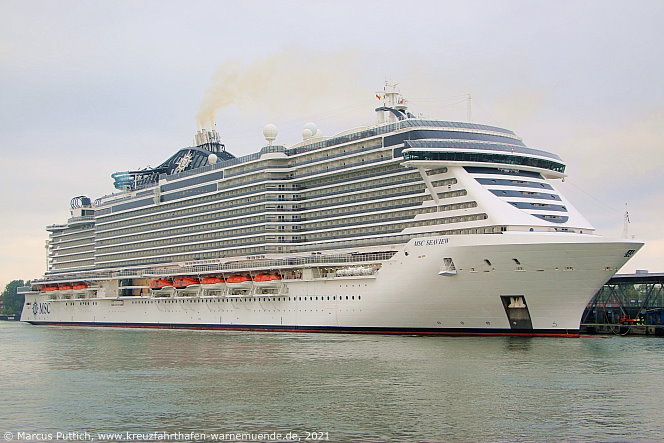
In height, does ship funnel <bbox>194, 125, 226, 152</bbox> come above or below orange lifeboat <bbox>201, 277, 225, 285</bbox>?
above

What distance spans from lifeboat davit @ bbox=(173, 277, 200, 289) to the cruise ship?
0.23 meters

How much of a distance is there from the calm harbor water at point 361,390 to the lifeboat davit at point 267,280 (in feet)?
40.9

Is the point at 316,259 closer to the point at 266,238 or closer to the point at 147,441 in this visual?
the point at 266,238

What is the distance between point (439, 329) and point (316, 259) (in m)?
12.0

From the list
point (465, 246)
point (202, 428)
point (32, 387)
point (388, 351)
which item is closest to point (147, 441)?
point (202, 428)

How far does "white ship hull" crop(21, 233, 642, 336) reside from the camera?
143 ft

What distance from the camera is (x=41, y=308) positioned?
98.6 m

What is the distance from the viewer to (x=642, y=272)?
219 feet

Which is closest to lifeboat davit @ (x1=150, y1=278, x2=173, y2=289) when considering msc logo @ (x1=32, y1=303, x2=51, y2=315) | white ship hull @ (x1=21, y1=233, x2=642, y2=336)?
white ship hull @ (x1=21, y1=233, x2=642, y2=336)

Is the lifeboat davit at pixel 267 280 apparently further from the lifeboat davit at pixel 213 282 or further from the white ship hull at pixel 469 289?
the lifeboat davit at pixel 213 282

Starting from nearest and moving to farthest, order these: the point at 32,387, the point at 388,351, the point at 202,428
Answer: the point at 202,428, the point at 32,387, the point at 388,351

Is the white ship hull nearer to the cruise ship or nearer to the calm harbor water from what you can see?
the cruise ship

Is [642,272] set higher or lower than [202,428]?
higher

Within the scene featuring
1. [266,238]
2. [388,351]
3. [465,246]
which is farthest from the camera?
[266,238]
